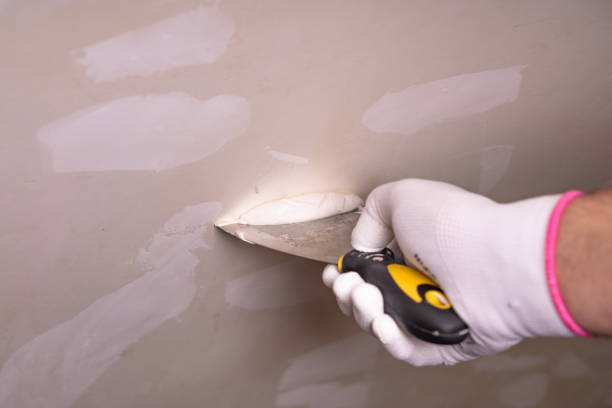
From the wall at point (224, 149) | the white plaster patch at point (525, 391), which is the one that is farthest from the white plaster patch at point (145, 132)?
the white plaster patch at point (525, 391)

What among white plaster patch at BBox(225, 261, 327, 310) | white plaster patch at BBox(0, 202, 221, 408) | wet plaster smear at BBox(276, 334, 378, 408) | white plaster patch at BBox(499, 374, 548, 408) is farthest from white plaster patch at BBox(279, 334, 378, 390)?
white plaster patch at BBox(499, 374, 548, 408)

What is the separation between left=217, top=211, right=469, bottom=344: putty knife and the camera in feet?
2.49

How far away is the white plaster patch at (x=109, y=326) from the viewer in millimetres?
1015

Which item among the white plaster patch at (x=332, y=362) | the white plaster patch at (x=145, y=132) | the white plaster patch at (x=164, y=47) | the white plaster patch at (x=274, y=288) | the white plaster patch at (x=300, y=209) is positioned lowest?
the white plaster patch at (x=332, y=362)

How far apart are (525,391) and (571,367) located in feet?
0.70

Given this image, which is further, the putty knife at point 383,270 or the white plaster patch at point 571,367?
the white plaster patch at point 571,367

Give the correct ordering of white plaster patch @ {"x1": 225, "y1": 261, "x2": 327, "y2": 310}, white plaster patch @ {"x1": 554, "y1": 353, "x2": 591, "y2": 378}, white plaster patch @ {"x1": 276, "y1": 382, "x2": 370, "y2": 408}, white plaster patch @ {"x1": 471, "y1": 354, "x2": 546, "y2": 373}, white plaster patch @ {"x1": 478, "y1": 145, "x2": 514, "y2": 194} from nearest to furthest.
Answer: white plaster patch @ {"x1": 225, "y1": 261, "x2": 327, "y2": 310}, white plaster patch @ {"x1": 478, "y1": 145, "x2": 514, "y2": 194}, white plaster patch @ {"x1": 276, "y1": 382, "x2": 370, "y2": 408}, white plaster patch @ {"x1": 471, "y1": 354, "x2": 546, "y2": 373}, white plaster patch @ {"x1": 554, "y1": 353, "x2": 591, "y2": 378}

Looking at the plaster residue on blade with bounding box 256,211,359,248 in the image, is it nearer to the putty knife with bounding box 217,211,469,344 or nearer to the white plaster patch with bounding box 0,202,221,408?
the putty knife with bounding box 217,211,469,344

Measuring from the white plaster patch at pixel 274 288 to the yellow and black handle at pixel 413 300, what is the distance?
37 cm

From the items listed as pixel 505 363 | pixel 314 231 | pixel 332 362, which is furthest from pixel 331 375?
pixel 505 363

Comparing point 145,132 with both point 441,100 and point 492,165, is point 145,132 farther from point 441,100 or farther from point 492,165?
point 492,165

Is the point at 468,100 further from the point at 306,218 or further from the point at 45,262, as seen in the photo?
the point at 45,262

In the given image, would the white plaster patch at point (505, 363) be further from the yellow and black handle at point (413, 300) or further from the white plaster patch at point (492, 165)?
the yellow and black handle at point (413, 300)

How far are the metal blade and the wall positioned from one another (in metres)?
0.08
